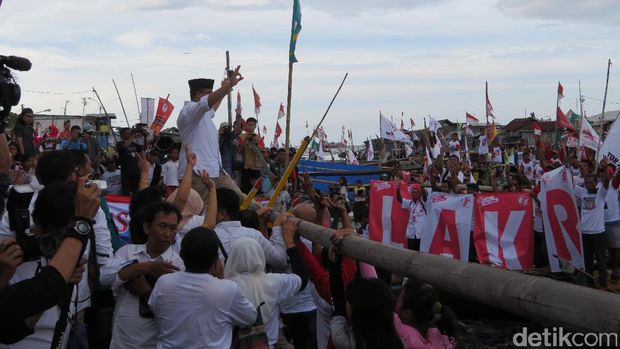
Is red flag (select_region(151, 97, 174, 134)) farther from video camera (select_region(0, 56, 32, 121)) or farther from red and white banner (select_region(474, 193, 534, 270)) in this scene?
video camera (select_region(0, 56, 32, 121))

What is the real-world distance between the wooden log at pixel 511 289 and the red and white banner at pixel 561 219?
26.3 ft

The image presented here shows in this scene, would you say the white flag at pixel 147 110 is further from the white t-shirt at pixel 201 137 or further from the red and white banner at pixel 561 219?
the white t-shirt at pixel 201 137

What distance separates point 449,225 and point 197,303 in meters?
9.02

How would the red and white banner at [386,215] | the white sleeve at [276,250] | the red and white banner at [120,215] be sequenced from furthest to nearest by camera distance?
1. the red and white banner at [386,215]
2. the red and white banner at [120,215]
3. the white sleeve at [276,250]

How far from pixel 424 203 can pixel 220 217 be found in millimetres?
8750

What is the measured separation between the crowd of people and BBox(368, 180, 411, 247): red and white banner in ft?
26.3

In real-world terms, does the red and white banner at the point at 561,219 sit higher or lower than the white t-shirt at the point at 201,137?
lower

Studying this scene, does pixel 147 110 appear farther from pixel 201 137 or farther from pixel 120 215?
pixel 201 137

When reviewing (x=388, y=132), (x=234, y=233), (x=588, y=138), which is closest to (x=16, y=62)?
(x=234, y=233)

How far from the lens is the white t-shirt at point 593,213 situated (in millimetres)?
12062

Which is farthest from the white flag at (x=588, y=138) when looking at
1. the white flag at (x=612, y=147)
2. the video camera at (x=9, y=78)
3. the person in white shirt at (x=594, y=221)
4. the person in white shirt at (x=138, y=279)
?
the video camera at (x=9, y=78)

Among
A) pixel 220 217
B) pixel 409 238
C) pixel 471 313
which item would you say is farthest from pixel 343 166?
pixel 220 217

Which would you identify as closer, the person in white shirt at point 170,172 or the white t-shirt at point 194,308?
the white t-shirt at point 194,308

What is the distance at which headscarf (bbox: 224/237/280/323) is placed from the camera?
408 centimetres
